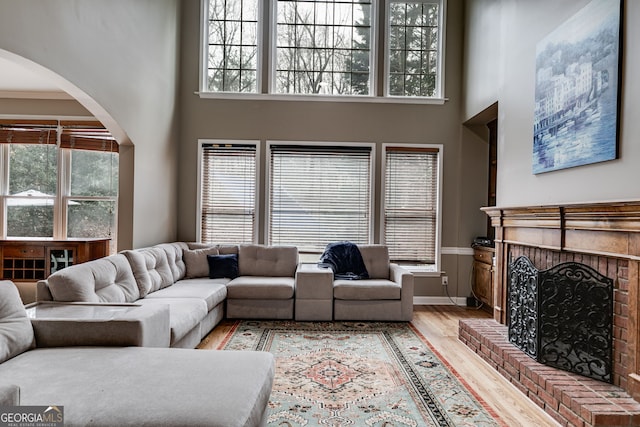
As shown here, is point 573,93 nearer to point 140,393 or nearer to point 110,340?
point 140,393

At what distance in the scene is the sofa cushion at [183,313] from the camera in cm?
285

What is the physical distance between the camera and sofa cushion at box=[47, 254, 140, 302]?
2611 millimetres

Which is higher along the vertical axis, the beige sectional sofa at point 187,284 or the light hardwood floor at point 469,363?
the beige sectional sofa at point 187,284

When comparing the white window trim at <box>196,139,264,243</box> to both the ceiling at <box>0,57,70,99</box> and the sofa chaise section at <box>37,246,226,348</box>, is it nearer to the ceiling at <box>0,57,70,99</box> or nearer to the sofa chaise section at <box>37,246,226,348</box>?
the sofa chaise section at <box>37,246,226,348</box>

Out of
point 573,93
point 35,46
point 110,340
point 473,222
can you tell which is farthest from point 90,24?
point 473,222

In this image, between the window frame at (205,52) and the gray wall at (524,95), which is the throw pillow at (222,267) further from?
the gray wall at (524,95)

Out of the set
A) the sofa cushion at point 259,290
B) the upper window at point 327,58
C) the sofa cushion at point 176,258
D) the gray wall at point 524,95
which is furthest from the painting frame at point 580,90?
the sofa cushion at point 176,258

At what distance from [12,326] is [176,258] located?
2.58 m

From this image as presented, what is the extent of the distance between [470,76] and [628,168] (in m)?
3.11

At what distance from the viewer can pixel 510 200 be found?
12.6ft

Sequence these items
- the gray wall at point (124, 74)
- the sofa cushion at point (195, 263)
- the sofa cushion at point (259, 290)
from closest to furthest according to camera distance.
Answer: the gray wall at point (124, 74) → the sofa cushion at point (259, 290) → the sofa cushion at point (195, 263)

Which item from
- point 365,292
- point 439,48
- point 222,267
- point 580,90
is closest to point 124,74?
point 222,267

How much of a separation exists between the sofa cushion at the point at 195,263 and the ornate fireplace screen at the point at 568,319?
11.3ft

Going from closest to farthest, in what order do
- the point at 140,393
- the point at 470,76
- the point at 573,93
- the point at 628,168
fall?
the point at 140,393 < the point at 628,168 < the point at 573,93 < the point at 470,76
